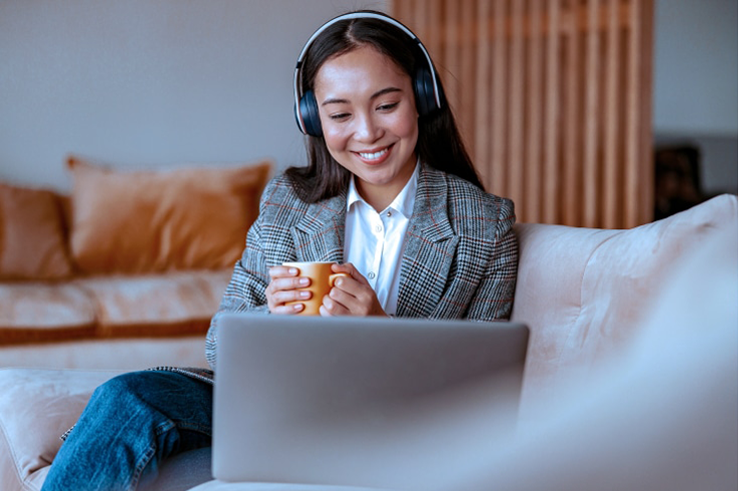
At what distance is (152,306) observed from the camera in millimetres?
2906

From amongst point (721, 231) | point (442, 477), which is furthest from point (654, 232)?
point (442, 477)

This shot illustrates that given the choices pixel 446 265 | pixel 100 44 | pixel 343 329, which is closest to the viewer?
pixel 343 329

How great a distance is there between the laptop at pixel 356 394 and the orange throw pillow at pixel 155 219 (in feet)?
8.65

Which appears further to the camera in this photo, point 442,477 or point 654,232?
point 654,232

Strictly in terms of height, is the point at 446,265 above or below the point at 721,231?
below

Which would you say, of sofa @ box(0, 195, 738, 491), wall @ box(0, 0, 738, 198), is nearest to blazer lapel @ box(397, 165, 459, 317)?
sofa @ box(0, 195, 738, 491)

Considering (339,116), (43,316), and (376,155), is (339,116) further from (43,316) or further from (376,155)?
(43,316)

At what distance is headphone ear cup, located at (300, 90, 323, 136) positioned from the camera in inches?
59.6

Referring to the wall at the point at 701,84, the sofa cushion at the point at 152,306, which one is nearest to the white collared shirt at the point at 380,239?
the sofa cushion at the point at 152,306

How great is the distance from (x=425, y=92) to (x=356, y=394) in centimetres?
77

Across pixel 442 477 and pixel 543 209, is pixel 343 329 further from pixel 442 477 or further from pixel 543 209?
pixel 543 209

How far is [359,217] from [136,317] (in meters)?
1.57

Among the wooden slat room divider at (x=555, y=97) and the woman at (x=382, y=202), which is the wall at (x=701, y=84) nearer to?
the wooden slat room divider at (x=555, y=97)

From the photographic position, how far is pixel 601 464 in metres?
0.94
